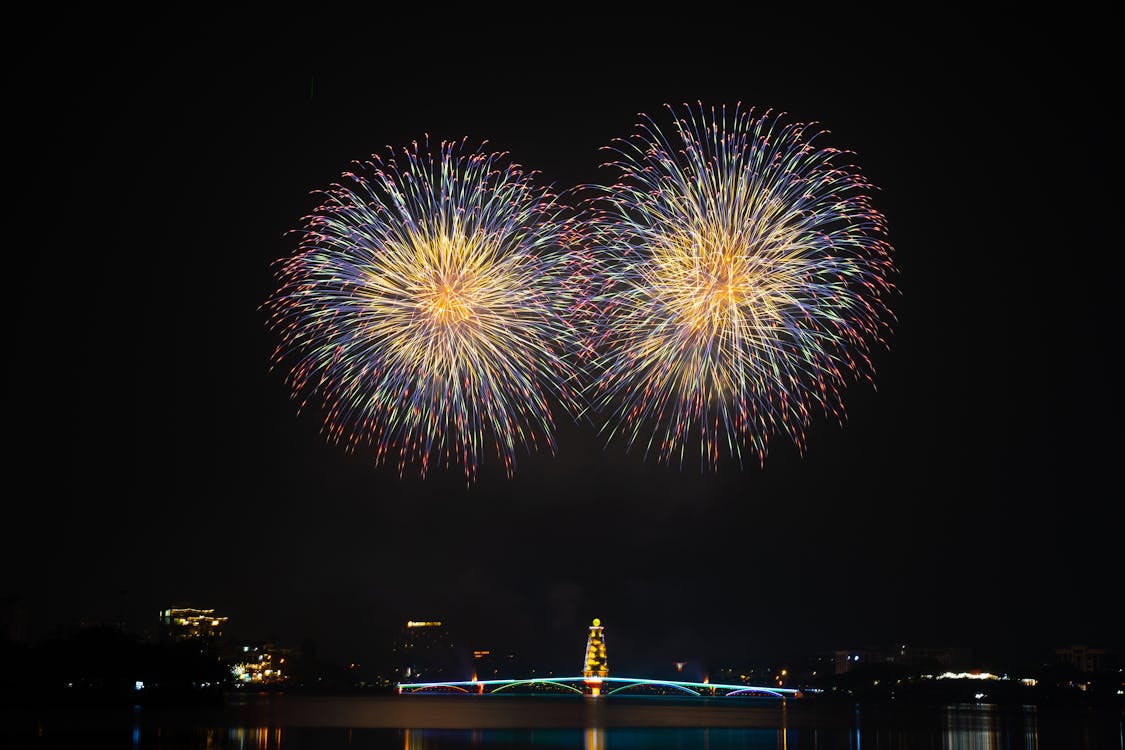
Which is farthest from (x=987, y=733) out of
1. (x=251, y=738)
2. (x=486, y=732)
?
(x=251, y=738)

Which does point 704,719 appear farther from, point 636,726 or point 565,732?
point 565,732

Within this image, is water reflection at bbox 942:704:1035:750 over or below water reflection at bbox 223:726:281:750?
below

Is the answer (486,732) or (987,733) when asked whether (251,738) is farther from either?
(987,733)

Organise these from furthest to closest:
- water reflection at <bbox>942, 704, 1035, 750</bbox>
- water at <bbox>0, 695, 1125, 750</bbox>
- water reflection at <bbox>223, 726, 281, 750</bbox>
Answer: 1. water reflection at <bbox>942, 704, 1035, 750</bbox>
2. water at <bbox>0, 695, 1125, 750</bbox>
3. water reflection at <bbox>223, 726, 281, 750</bbox>

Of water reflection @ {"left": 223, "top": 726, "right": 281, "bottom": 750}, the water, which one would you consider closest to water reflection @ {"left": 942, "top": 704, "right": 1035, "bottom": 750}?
the water

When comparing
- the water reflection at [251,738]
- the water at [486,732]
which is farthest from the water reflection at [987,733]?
the water reflection at [251,738]

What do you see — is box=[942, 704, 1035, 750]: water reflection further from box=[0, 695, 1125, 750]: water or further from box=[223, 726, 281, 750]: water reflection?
box=[223, 726, 281, 750]: water reflection

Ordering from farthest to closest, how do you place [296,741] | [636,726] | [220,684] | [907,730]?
[220,684] < [636,726] < [907,730] < [296,741]

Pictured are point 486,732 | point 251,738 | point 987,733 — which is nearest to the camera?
point 251,738

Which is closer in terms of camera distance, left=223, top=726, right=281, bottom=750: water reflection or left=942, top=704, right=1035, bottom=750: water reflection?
left=223, top=726, right=281, bottom=750: water reflection

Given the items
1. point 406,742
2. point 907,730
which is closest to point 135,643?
point 406,742

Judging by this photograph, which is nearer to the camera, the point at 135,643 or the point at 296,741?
the point at 296,741
